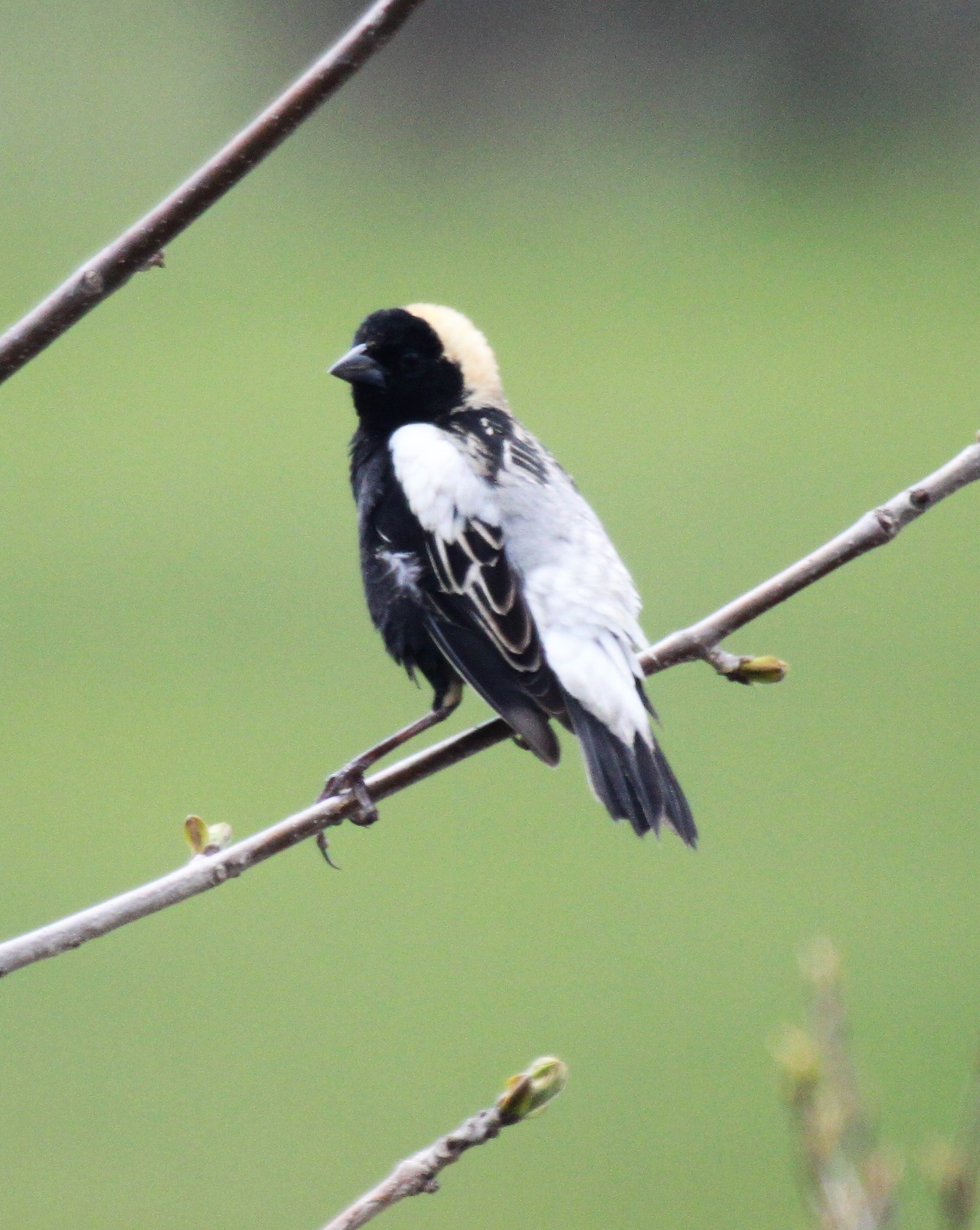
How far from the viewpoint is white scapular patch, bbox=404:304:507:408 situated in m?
2.15

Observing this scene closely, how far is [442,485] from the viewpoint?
1761 millimetres

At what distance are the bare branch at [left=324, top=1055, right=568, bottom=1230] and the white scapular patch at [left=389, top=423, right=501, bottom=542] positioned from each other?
79 cm

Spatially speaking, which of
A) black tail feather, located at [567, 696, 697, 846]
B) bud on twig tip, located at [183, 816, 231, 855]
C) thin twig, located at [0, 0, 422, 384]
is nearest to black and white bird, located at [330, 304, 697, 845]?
black tail feather, located at [567, 696, 697, 846]

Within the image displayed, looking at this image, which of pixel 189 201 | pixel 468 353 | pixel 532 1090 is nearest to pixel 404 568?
pixel 468 353

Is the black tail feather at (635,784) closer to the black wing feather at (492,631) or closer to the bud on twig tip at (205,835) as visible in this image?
the black wing feather at (492,631)

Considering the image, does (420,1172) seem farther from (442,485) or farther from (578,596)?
(442,485)

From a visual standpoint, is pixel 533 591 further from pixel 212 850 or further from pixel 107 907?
pixel 107 907

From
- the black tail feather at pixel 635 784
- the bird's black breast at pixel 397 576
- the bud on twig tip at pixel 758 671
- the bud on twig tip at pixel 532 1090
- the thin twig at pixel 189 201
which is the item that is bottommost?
the bud on twig tip at pixel 532 1090

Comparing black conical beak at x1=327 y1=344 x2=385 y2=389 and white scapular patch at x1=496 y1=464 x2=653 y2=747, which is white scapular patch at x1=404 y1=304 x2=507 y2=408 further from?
white scapular patch at x1=496 y1=464 x2=653 y2=747

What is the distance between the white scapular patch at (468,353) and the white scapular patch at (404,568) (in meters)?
0.43


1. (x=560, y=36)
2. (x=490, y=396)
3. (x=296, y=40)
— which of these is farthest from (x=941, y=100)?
(x=490, y=396)

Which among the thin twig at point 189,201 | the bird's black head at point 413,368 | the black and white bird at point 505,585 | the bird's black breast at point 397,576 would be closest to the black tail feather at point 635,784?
the black and white bird at point 505,585

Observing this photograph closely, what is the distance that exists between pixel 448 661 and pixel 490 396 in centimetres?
60

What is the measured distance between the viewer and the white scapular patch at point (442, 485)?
172cm
